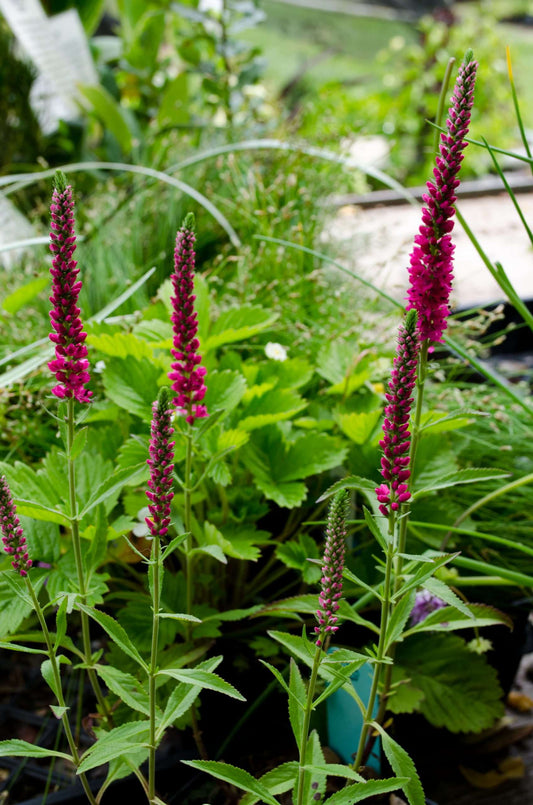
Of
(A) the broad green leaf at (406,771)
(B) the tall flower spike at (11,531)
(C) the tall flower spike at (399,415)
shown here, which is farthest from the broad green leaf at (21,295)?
(A) the broad green leaf at (406,771)

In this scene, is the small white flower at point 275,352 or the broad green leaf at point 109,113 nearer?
the small white flower at point 275,352

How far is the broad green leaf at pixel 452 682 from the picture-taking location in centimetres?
101

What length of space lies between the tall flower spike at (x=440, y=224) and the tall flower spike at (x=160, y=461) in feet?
0.82

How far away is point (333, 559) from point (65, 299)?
31 centimetres

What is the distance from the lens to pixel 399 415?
606 millimetres

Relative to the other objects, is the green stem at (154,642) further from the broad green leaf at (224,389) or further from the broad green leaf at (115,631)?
the broad green leaf at (224,389)

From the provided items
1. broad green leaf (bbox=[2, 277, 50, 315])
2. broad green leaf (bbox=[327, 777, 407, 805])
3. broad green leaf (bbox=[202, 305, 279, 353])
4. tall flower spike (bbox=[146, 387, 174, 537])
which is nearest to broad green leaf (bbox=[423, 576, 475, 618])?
broad green leaf (bbox=[327, 777, 407, 805])

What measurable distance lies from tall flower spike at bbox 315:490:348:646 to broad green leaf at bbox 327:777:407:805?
0.16 meters

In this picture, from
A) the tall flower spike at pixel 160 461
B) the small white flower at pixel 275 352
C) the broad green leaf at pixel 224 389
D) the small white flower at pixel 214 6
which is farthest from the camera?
the small white flower at pixel 214 6

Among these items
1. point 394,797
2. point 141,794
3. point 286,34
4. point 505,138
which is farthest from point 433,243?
point 286,34

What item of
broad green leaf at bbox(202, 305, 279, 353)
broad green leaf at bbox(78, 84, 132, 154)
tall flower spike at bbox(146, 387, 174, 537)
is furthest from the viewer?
broad green leaf at bbox(78, 84, 132, 154)

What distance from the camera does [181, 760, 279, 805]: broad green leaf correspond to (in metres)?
0.67

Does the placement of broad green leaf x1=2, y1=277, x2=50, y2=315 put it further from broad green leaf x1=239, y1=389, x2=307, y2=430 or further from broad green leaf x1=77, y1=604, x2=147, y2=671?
broad green leaf x1=77, y1=604, x2=147, y2=671

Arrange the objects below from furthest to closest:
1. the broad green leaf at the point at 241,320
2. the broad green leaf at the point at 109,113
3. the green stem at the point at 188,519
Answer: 1. the broad green leaf at the point at 109,113
2. the broad green leaf at the point at 241,320
3. the green stem at the point at 188,519
